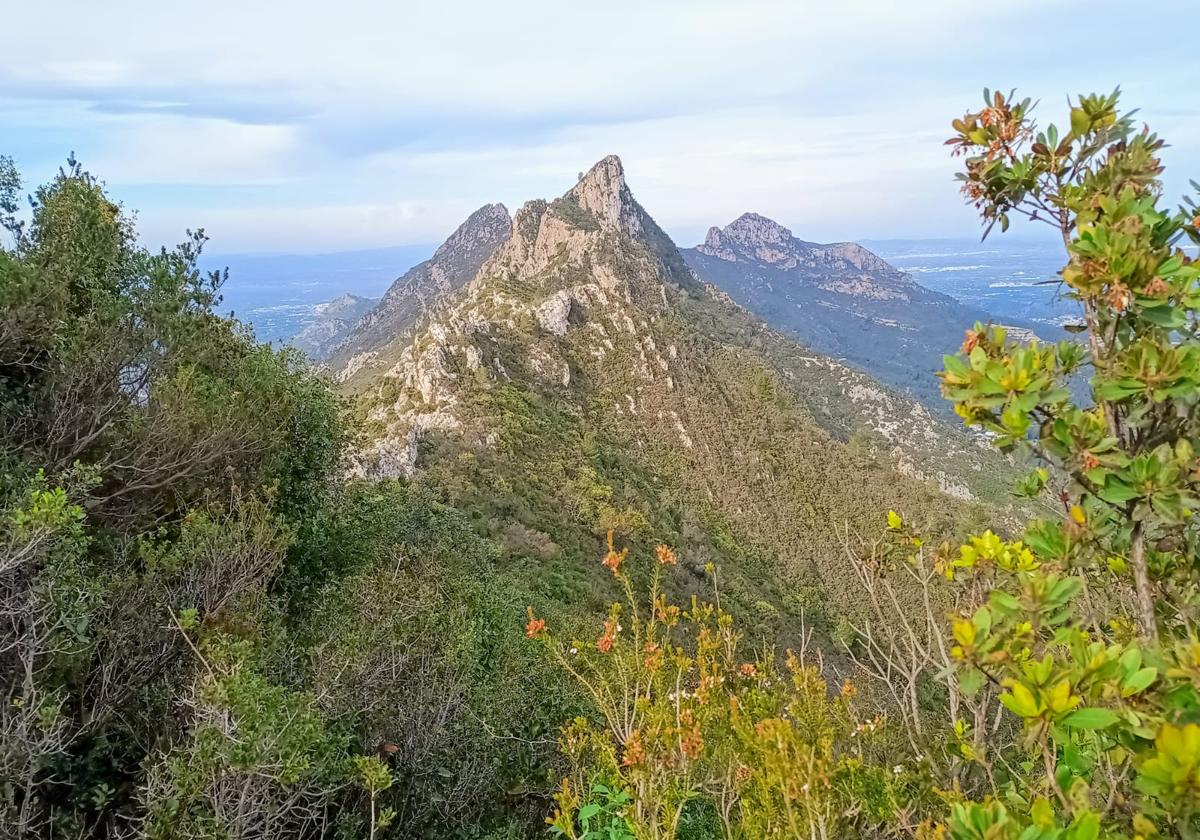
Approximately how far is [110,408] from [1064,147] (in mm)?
7078

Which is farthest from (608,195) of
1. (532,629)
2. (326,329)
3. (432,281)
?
(532,629)

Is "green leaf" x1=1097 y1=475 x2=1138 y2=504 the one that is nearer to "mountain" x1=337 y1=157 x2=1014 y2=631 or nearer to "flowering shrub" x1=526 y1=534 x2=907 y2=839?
"flowering shrub" x1=526 y1=534 x2=907 y2=839

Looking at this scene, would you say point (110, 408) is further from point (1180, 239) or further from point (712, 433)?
point (712, 433)

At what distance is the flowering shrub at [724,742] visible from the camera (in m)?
1.84

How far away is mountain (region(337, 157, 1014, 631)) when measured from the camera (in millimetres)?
34312

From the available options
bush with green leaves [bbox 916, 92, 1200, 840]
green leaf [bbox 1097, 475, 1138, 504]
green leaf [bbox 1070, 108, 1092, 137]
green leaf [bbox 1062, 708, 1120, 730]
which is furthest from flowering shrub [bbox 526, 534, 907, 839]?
green leaf [bbox 1070, 108, 1092, 137]

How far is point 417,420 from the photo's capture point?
3931cm

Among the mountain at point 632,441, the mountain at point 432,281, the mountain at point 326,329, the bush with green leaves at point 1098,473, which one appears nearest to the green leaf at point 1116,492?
the bush with green leaves at point 1098,473

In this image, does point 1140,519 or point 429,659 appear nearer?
point 1140,519

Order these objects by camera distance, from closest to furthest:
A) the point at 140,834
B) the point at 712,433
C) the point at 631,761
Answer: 1. the point at 631,761
2. the point at 140,834
3. the point at 712,433

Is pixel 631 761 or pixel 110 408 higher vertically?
pixel 110 408

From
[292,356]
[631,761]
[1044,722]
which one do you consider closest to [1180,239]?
[1044,722]

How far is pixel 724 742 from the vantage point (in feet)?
7.58

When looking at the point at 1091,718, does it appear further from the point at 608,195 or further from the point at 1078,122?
the point at 608,195
